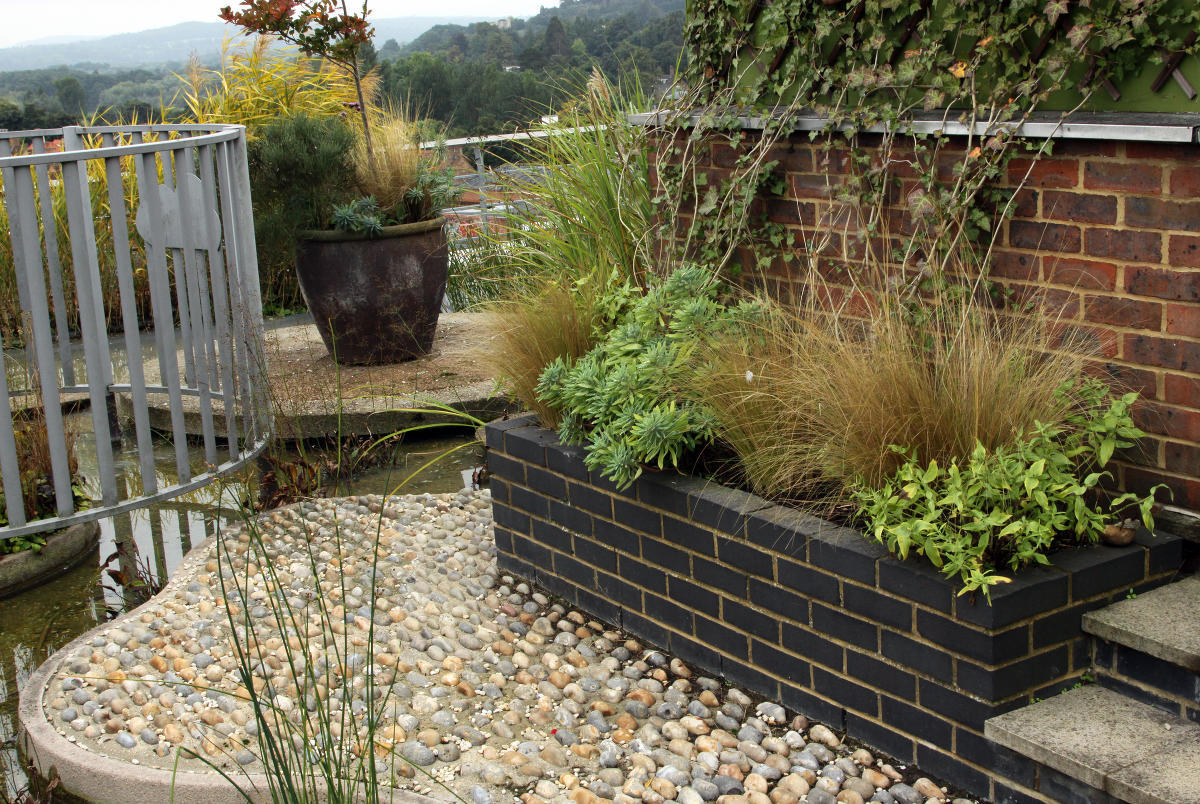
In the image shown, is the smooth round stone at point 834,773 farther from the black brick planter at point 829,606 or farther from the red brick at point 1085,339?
the red brick at point 1085,339

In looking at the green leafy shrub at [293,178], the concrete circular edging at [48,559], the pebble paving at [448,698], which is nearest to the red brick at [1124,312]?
the pebble paving at [448,698]

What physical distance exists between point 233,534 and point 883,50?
9.25 feet

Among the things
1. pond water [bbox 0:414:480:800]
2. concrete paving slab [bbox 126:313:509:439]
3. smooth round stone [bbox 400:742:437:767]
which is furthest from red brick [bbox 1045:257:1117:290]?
concrete paving slab [bbox 126:313:509:439]

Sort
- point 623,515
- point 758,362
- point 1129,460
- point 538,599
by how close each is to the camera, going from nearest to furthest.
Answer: point 1129,460 < point 758,362 < point 623,515 < point 538,599

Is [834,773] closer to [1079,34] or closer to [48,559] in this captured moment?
[1079,34]

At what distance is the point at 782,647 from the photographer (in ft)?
9.41

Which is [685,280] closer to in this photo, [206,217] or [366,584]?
[366,584]

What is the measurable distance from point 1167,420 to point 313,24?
536cm

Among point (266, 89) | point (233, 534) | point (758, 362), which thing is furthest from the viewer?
point (266, 89)

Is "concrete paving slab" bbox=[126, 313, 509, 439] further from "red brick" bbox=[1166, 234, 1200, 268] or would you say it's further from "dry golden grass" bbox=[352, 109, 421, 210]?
"red brick" bbox=[1166, 234, 1200, 268]

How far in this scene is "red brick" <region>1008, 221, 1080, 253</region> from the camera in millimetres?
2873

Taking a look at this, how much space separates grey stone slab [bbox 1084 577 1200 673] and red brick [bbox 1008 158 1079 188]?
102 centimetres

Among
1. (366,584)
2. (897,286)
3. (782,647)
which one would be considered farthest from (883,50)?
(366,584)

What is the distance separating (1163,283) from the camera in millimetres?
2674
